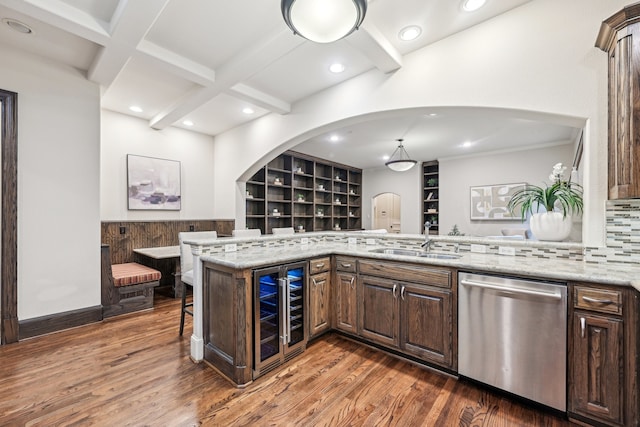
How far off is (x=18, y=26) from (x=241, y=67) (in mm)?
1889

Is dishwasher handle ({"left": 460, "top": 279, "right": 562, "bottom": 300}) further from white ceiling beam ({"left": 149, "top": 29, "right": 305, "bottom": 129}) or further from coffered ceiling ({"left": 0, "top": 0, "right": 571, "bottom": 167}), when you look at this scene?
white ceiling beam ({"left": 149, "top": 29, "right": 305, "bottom": 129})

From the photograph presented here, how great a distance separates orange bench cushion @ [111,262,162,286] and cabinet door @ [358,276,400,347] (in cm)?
285

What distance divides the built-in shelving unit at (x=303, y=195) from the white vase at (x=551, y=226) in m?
4.47

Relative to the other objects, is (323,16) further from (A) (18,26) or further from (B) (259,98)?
(A) (18,26)

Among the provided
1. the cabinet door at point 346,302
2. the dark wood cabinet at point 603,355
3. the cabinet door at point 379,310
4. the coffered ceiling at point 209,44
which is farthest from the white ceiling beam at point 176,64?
the dark wood cabinet at point 603,355

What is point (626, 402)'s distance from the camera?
4.87 ft

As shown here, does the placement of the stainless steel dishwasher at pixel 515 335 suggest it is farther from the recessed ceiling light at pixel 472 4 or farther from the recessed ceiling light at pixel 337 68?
the recessed ceiling light at pixel 337 68

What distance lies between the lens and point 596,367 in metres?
1.57

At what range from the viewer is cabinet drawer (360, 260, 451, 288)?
2131mm

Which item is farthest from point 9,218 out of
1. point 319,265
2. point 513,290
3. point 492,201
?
point 492,201

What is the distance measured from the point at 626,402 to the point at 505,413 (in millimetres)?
602

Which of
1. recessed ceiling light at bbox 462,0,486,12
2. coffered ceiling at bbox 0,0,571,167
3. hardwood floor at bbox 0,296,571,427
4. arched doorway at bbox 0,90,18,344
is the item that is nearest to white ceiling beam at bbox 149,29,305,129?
coffered ceiling at bbox 0,0,571,167

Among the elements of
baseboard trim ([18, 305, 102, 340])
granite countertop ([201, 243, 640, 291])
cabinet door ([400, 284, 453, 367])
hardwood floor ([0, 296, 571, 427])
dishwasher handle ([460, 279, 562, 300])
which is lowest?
hardwood floor ([0, 296, 571, 427])

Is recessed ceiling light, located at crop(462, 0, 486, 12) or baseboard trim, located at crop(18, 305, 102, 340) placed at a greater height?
recessed ceiling light, located at crop(462, 0, 486, 12)
